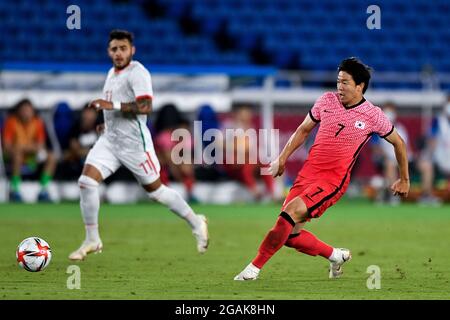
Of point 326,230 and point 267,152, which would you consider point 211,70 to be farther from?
point 326,230

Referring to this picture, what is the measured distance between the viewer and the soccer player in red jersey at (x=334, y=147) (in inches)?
370

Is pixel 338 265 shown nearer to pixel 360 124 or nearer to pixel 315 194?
pixel 315 194

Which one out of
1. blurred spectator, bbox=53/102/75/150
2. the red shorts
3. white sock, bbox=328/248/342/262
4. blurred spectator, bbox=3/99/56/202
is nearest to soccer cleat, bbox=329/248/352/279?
white sock, bbox=328/248/342/262

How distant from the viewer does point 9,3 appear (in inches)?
1009

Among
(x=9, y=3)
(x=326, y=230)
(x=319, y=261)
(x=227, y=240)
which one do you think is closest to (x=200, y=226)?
(x=319, y=261)

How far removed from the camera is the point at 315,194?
941 centimetres

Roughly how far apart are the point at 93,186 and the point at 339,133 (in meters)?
3.04

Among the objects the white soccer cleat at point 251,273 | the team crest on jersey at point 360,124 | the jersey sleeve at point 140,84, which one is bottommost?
the white soccer cleat at point 251,273

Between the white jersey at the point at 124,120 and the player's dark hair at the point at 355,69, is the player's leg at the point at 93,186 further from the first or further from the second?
the player's dark hair at the point at 355,69

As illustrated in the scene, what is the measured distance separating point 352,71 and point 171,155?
1213 cm

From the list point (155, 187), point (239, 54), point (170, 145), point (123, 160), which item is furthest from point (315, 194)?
point (239, 54)

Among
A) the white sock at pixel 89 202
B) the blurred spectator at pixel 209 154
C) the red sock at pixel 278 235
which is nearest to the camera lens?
the red sock at pixel 278 235

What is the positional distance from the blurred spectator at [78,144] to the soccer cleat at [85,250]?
373 inches

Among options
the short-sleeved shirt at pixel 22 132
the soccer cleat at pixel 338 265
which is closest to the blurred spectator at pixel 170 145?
the short-sleeved shirt at pixel 22 132
